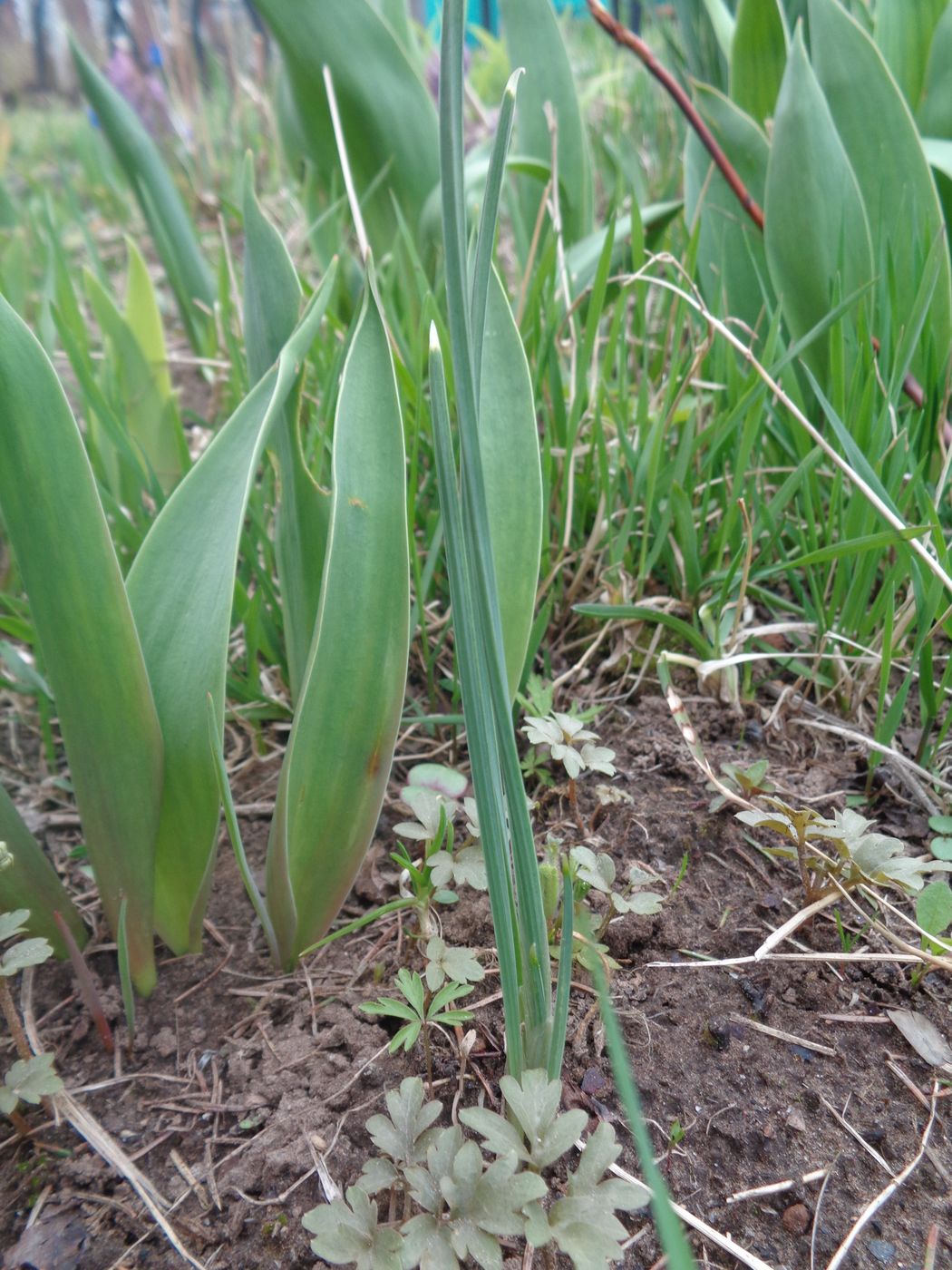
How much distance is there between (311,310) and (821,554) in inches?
18.3

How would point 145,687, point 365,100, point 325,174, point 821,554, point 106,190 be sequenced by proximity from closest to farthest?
1. point 145,687
2. point 821,554
3. point 365,100
4. point 325,174
5. point 106,190

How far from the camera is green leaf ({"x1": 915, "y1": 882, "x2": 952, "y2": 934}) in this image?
64 centimetres

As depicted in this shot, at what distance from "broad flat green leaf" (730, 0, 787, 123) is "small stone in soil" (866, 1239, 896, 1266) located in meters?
1.26

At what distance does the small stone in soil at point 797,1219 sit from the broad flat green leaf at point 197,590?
1.48 ft

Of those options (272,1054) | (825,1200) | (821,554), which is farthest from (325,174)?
(825,1200)

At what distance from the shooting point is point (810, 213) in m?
1.01

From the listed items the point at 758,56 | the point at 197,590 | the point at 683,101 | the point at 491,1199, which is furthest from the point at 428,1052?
the point at 758,56

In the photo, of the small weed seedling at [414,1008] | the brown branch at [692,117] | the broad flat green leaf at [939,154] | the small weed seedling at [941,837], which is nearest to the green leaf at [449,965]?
the small weed seedling at [414,1008]

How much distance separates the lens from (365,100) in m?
1.40

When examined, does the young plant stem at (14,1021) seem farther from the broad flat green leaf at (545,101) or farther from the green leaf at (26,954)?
the broad flat green leaf at (545,101)

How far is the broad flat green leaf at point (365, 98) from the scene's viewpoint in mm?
1334

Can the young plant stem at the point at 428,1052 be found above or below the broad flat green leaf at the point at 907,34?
below

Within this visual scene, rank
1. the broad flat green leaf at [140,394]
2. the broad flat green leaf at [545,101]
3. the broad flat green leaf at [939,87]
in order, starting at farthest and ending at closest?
the broad flat green leaf at [545,101] < the broad flat green leaf at [140,394] < the broad flat green leaf at [939,87]

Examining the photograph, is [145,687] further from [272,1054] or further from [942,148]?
[942,148]
